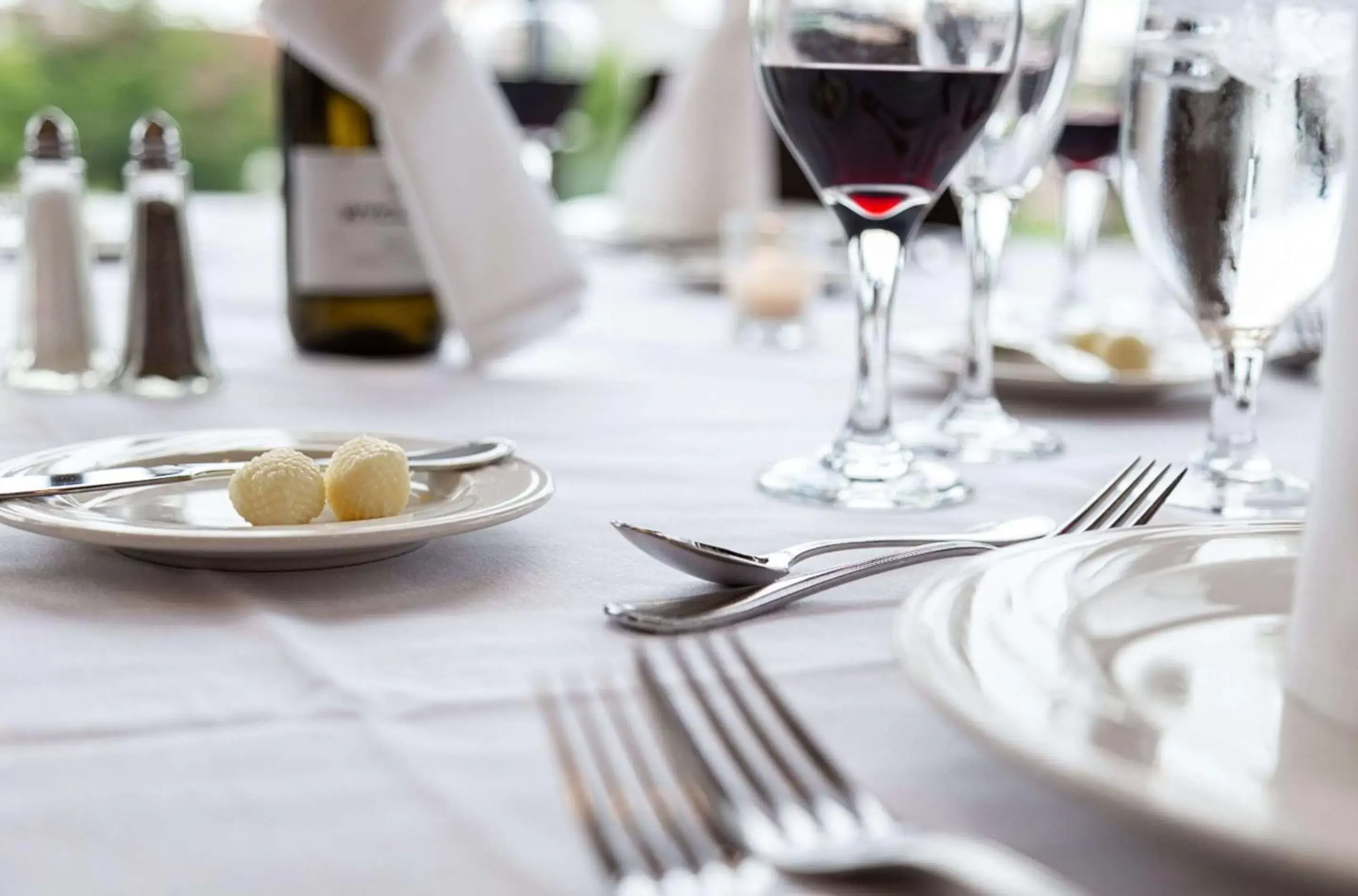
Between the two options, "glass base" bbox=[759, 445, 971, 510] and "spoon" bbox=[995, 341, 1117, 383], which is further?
"spoon" bbox=[995, 341, 1117, 383]

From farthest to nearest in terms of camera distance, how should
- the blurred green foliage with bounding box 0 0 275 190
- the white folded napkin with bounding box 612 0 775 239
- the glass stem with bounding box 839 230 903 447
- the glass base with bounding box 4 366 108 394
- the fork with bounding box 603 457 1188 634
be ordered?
1. the blurred green foliage with bounding box 0 0 275 190
2. the white folded napkin with bounding box 612 0 775 239
3. the glass base with bounding box 4 366 108 394
4. the glass stem with bounding box 839 230 903 447
5. the fork with bounding box 603 457 1188 634

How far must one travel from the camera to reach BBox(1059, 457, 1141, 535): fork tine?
0.59 meters

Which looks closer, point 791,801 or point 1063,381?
point 791,801

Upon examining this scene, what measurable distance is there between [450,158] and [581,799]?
0.78m

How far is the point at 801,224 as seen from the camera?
1307 mm

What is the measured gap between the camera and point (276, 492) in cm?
54

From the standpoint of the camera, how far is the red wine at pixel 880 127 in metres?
0.68

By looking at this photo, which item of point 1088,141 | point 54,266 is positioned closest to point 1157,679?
point 54,266

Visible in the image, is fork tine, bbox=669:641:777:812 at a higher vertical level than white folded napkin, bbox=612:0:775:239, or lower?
lower

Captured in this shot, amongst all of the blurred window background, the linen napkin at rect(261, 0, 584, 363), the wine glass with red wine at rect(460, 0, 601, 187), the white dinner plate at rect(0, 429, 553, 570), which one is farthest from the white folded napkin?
the blurred window background

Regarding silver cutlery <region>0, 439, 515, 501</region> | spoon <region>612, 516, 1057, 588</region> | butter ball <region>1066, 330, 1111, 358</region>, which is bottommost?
spoon <region>612, 516, 1057, 588</region>

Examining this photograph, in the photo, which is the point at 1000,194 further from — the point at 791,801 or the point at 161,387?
the point at 791,801

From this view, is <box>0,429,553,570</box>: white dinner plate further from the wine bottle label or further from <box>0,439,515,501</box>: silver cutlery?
the wine bottle label

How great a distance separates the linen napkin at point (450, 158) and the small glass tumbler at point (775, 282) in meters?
0.20
